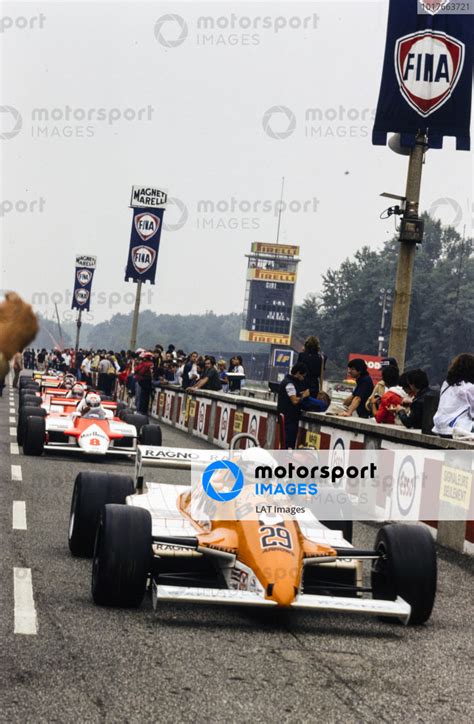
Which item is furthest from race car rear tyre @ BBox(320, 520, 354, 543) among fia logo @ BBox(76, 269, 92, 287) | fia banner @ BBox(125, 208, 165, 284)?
fia logo @ BBox(76, 269, 92, 287)

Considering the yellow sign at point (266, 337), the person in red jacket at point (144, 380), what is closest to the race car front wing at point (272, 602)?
the person in red jacket at point (144, 380)

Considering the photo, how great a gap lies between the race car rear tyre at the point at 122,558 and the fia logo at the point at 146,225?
30803 millimetres

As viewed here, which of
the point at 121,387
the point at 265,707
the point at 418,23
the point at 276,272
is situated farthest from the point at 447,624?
the point at 276,272

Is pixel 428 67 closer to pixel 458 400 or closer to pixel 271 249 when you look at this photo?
pixel 458 400

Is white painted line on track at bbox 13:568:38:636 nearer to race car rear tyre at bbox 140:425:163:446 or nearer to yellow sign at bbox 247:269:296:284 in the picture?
race car rear tyre at bbox 140:425:163:446

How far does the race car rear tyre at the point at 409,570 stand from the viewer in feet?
22.0

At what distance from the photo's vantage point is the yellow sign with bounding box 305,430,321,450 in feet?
49.1

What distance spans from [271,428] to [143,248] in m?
19.2

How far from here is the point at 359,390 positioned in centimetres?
1475

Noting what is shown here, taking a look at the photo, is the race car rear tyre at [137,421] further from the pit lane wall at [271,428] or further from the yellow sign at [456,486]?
the yellow sign at [456,486]

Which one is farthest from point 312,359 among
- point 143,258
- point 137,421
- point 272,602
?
point 143,258

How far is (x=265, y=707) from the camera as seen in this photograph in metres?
4.93

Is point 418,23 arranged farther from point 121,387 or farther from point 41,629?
point 121,387

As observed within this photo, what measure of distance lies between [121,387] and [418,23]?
2631 cm
